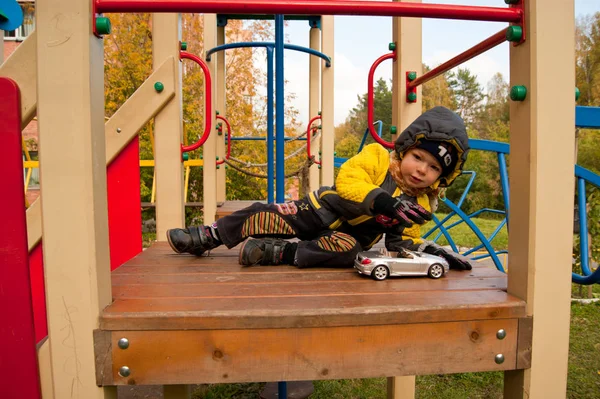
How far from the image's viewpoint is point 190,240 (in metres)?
1.69

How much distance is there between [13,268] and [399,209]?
101 cm

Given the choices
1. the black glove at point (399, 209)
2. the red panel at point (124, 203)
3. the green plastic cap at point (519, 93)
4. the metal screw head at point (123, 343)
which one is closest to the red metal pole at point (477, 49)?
the green plastic cap at point (519, 93)

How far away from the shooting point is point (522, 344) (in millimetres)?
1102

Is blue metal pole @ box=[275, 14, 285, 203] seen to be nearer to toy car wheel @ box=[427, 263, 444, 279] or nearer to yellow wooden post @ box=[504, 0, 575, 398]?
toy car wheel @ box=[427, 263, 444, 279]

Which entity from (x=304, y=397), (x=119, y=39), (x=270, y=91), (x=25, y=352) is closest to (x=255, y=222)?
(x=25, y=352)

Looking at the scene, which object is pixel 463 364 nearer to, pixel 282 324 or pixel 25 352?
pixel 282 324

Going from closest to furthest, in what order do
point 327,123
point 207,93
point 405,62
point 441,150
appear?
point 441,150 < point 405,62 < point 207,93 < point 327,123

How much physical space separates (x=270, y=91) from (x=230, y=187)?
489cm

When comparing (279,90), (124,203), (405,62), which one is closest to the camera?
(124,203)

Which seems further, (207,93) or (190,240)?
(207,93)

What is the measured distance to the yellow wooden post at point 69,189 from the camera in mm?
981

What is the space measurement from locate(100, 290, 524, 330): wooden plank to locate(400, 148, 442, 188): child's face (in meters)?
0.47

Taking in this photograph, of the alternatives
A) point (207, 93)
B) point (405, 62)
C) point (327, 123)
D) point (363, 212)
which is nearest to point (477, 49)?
point (363, 212)

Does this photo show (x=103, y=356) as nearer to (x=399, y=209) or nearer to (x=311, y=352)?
(x=311, y=352)
